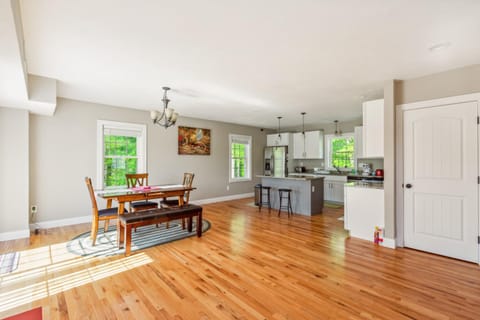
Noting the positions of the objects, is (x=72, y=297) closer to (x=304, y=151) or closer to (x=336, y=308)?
(x=336, y=308)

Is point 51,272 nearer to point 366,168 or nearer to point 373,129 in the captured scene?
point 373,129

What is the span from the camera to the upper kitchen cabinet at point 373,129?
3.84 meters

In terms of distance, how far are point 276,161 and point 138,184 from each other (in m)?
4.71

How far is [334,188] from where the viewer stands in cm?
704

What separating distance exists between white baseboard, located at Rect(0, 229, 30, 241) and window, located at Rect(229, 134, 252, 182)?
4932 millimetres

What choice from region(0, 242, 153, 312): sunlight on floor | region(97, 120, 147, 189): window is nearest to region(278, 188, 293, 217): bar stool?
region(97, 120, 147, 189): window

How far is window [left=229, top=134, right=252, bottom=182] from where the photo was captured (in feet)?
25.4

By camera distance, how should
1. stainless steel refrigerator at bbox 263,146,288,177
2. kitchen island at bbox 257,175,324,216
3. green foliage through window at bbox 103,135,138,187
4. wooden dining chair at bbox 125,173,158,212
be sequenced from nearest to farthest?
wooden dining chair at bbox 125,173,158,212 → green foliage through window at bbox 103,135,138,187 → kitchen island at bbox 257,175,324,216 → stainless steel refrigerator at bbox 263,146,288,177

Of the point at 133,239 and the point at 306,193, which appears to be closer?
the point at 133,239

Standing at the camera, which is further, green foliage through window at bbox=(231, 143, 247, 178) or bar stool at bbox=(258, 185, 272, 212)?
green foliage through window at bbox=(231, 143, 247, 178)

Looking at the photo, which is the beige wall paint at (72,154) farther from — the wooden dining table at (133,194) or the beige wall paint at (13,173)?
the wooden dining table at (133,194)

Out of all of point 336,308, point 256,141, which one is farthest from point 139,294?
point 256,141

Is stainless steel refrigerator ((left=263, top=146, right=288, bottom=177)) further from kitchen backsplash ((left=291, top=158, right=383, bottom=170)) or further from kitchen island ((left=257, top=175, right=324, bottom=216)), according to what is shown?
kitchen island ((left=257, top=175, right=324, bottom=216))

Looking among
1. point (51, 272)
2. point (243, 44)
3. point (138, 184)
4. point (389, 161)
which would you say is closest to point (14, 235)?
point (51, 272)
